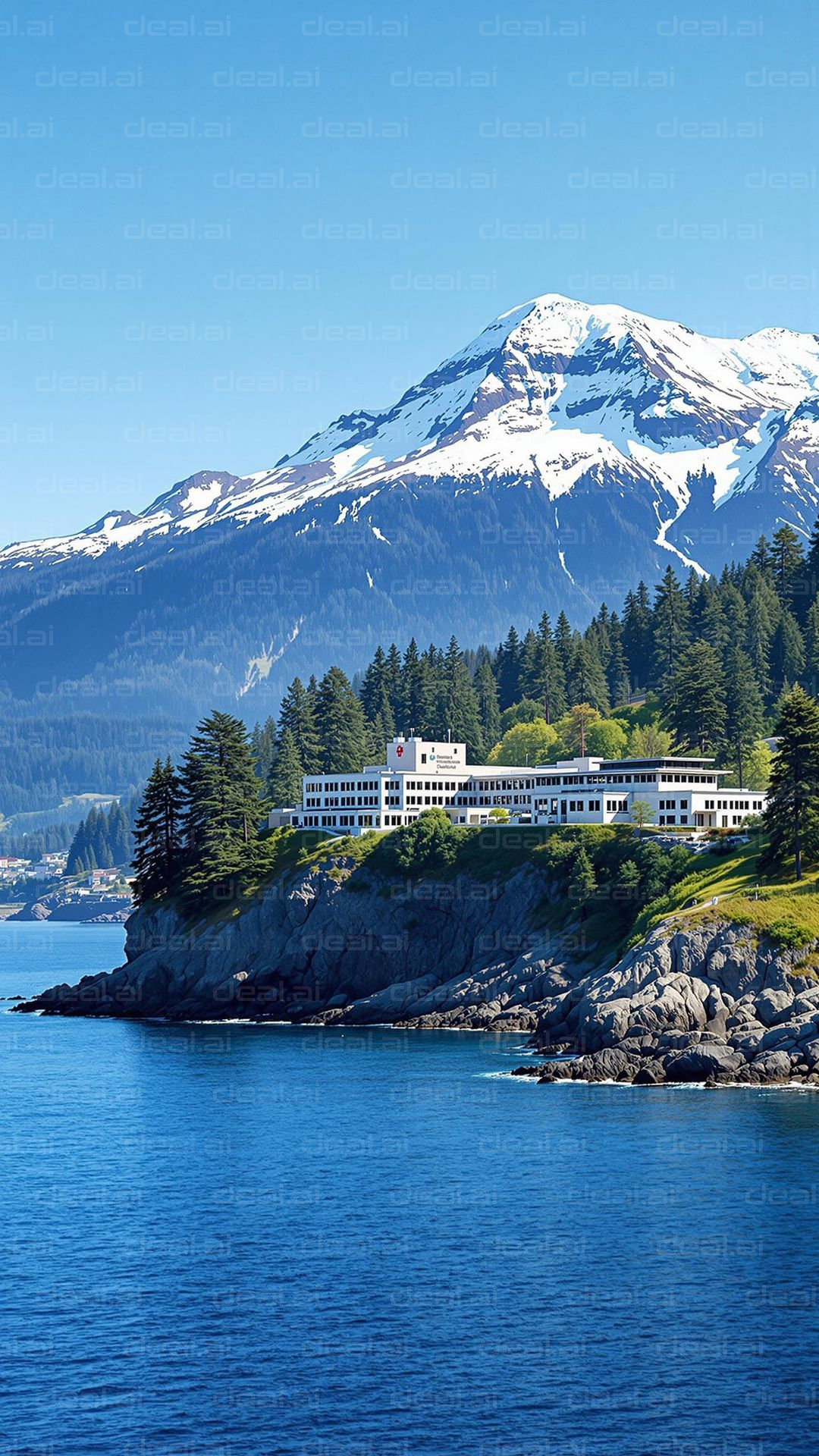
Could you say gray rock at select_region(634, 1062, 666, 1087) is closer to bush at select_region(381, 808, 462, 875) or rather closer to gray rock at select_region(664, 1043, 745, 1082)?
gray rock at select_region(664, 1043, 745, 1082)

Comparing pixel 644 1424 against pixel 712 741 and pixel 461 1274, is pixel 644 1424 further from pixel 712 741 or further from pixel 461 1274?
pixel 712 741

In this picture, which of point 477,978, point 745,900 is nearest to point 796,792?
point 745,900

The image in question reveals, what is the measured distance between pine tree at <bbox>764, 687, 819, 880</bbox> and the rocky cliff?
14.0 metres

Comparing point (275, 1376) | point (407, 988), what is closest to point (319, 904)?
point (407, 988)

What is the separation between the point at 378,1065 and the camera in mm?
130875

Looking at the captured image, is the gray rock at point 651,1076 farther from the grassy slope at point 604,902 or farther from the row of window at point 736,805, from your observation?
the row of window at point 736,805

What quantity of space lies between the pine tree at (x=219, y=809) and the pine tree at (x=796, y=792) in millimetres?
57025

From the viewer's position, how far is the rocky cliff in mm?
120500

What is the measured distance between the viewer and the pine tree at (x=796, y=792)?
141m

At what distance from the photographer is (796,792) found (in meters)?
142

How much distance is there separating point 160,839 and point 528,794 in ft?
129

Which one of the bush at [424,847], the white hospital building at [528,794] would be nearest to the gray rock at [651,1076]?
the white hospital building at [528,794]

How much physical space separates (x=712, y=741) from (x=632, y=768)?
2566cm

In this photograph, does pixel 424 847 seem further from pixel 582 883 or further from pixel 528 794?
pixel 528 794
